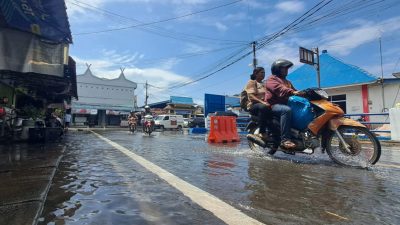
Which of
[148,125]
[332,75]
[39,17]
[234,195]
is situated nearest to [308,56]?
[332,75]

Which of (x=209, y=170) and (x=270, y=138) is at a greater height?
(x=270, y=138)

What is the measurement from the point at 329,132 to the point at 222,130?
24.0ft

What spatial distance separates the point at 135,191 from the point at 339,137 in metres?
3.32

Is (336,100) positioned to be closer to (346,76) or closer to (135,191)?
(346,76)

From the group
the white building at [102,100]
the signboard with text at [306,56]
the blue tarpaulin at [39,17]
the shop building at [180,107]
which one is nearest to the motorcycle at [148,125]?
the blue tarpaulin at [39,17]

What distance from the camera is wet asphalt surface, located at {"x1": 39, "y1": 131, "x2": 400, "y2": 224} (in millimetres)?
2432

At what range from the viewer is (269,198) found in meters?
3.00

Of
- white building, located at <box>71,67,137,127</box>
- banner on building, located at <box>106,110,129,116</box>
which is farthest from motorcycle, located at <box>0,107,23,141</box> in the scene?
banner on building, located at <box>106,110,129,116</box>

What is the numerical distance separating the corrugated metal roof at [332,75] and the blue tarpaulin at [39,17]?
17.2 m

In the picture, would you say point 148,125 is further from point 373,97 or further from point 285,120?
point 285,120

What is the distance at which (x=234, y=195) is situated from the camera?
313 cm

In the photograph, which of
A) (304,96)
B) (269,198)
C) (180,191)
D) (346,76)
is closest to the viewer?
(269,198)

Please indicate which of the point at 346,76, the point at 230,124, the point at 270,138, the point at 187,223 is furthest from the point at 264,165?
the point at 346,76

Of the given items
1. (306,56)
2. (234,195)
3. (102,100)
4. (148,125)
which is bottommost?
(234,195)
